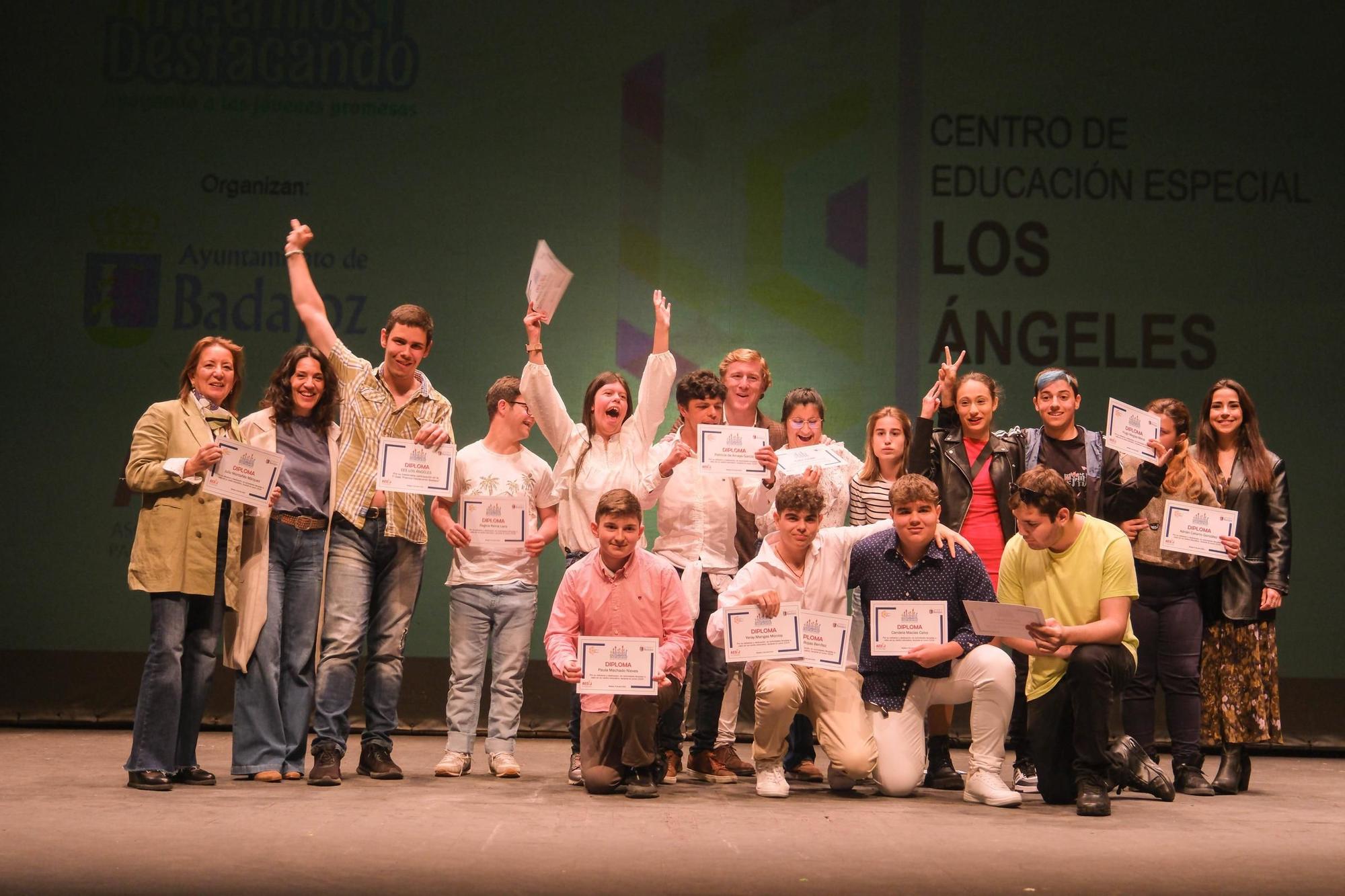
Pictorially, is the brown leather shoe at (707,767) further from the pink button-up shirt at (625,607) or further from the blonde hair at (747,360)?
the blonde hair at (747,360)

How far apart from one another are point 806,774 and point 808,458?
1248mm

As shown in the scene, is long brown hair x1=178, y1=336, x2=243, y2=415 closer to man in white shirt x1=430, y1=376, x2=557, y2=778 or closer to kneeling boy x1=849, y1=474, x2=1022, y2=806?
man in white shirt x1=430, y1=376, x2=557, y2=778

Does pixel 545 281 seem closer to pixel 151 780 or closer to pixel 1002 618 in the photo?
pixel 1002 618

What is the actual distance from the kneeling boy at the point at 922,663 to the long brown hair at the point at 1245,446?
1.27m

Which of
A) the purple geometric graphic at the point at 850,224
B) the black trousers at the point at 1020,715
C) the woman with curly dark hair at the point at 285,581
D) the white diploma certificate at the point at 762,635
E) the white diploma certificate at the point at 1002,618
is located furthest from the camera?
the purple geometric graphic at the point at 850,224

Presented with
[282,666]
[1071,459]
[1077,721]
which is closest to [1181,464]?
[1071,459]

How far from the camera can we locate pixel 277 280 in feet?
22.1

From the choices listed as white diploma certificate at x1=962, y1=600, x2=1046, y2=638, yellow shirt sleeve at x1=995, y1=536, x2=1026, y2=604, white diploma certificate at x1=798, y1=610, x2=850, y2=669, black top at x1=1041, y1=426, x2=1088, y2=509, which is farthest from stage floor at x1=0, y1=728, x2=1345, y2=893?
black top at x1=1041, y1=426, x2=1088, y2=509

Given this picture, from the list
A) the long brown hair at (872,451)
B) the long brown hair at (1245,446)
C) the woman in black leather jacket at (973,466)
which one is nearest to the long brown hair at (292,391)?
the long brown hair at (872,451)

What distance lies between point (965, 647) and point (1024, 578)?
1.06 feet

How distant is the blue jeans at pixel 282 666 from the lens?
4.59 metres

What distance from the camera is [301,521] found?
15.2 feet

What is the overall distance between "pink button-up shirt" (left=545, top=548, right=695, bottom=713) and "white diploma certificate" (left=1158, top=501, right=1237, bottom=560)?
1897mm

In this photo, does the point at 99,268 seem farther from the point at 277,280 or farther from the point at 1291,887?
the point at 1291,887
